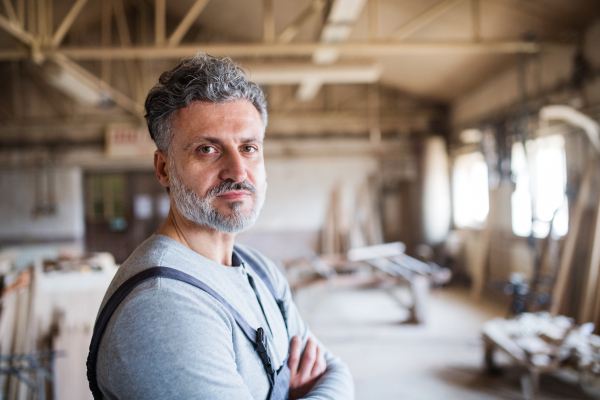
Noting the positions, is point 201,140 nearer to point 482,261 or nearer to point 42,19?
point 42,19

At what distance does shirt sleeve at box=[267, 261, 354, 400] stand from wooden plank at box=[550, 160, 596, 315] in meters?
4.91

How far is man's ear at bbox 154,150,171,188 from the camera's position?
1.24m

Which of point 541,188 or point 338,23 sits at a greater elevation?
point 338,23

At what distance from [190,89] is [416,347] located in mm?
Result: 5022

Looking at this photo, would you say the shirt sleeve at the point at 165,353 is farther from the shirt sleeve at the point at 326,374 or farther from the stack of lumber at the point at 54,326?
the stack of lumber at the point at 54,326

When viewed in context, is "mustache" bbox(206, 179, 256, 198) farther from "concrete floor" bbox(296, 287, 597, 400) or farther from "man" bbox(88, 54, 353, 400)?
"concrete floor" bbox(296, 287, 597, 400)

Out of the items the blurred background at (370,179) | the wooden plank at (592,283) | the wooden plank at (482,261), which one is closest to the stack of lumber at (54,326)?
the blurred background at (370,179)

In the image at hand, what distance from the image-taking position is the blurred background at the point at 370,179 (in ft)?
13.3

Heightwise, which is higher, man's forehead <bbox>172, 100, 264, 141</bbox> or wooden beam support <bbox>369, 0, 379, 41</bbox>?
wooden beam support <bbox>369, 0, 379, 41</bbox>

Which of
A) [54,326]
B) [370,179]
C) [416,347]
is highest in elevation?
[370,179]

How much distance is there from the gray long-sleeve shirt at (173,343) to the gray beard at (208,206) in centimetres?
12

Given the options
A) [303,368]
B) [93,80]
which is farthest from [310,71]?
[303,368]

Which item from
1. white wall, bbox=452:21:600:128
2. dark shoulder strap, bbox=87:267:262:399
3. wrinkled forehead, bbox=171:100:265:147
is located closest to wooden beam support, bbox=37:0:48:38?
wrinkled forehead, bbox=171:100:265:147

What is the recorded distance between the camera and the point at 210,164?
3.83 feet
